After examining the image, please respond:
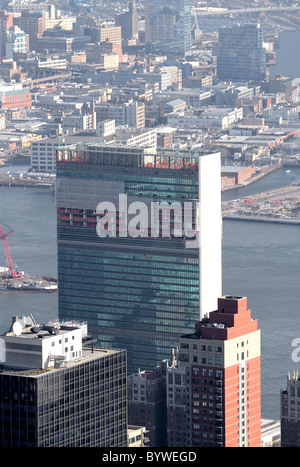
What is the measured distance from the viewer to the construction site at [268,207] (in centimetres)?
6347

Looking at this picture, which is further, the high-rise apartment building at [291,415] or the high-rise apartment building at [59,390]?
the high-rise apartment building at [291,415]

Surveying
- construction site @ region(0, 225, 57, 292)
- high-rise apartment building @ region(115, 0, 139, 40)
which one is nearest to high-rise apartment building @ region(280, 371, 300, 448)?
construction site @ region(0, 225, 57, 292)

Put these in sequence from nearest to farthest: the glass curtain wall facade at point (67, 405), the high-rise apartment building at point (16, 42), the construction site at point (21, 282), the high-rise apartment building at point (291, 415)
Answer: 1. the glass curtain wall facade at point (67, 405)
2. the high-rise apartment building at point (291, 415)
3. the construction site at point (21, 282)
4. the high-rise apartment building at point (16, 42)

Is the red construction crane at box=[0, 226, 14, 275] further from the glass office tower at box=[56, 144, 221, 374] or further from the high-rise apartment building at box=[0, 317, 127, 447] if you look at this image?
the high-rise apartment building at box=[0, 317, 127, 447]

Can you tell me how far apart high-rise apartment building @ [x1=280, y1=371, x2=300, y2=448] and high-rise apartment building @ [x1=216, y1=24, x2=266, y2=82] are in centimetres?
6595

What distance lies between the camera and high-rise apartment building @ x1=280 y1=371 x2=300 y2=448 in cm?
3238

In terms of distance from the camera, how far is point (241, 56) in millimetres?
98312

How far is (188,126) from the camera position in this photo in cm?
8206

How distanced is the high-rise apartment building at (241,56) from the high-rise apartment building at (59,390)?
72883mm

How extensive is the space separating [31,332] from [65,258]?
1481 cm

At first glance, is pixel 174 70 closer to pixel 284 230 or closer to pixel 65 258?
pixel 284 230

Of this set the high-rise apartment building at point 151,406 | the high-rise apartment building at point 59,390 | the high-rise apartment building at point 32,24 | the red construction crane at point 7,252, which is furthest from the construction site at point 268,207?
the high-rise apartment building at point 32,24

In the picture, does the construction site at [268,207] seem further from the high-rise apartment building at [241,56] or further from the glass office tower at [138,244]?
the high-rise apartment building at [241,56]
